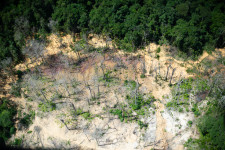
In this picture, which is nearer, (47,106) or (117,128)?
(117,128)

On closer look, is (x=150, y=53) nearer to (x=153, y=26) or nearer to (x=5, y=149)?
(x=153, y=26)

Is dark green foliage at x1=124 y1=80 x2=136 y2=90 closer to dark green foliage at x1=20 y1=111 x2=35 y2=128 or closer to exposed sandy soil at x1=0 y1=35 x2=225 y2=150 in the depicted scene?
exposed sandy soil at x1=0 y1=35 x2=225 y2=150

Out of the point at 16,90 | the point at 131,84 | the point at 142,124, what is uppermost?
the point at 131,84

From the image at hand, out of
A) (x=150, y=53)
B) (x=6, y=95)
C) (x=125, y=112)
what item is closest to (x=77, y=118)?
(x=125, y=112)

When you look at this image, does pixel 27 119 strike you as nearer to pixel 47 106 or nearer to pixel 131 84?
pixel 47 106

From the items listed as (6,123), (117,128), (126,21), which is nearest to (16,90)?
(6,123)

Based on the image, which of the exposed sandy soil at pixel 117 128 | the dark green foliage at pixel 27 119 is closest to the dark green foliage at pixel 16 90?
the exposed sandy soil at pixel 117 128

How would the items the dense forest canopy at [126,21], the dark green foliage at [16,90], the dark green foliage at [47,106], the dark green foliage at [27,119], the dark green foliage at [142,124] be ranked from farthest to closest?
the dense forest canopy at [126,21], the dark green foliage at [16,90], the dark green foliage at [47,106], the dark green foliage at [27,119], the dark green foliage at [142,124]

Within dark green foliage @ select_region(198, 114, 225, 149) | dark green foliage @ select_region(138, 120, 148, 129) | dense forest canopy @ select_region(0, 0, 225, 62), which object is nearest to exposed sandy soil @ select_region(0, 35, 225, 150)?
dark green foliage @ select_region(138, 120, 148, 129)

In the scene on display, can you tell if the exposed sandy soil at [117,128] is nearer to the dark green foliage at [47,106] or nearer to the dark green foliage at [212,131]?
the dark green foliage at [47,106]
